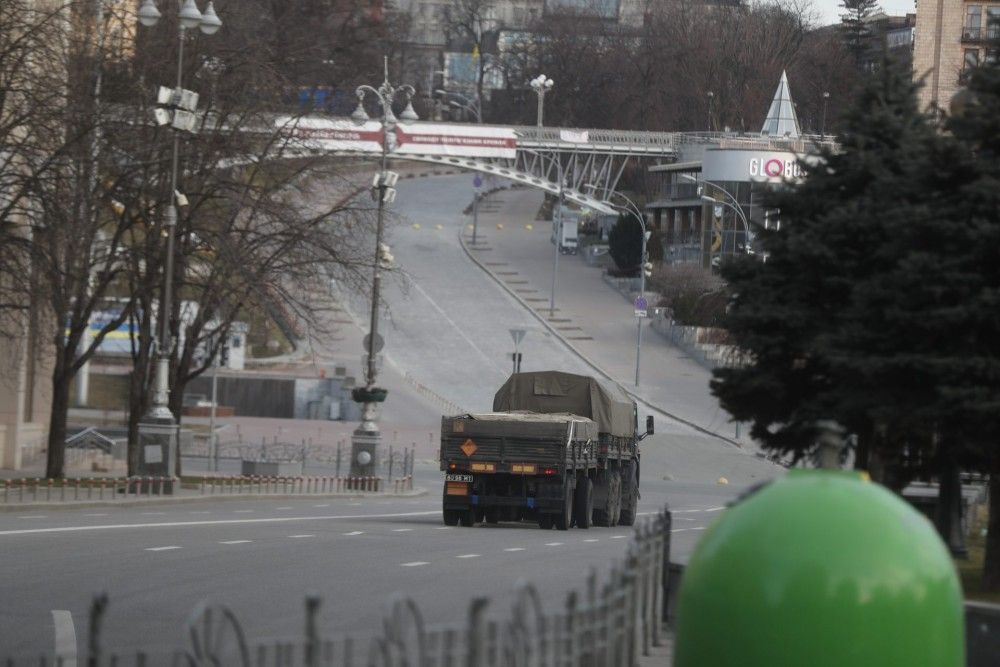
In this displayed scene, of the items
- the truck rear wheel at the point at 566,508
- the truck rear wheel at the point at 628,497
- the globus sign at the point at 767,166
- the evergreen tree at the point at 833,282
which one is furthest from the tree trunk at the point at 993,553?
the globus sign at the point at 767,166

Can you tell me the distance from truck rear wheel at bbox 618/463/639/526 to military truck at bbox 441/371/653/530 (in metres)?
0.18

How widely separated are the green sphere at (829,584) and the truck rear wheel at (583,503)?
2313 centimetres

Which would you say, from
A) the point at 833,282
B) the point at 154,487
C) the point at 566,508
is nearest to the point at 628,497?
the point at 566,508

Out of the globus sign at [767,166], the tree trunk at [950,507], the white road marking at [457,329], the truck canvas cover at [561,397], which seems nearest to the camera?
the tree trunk at [950,507]

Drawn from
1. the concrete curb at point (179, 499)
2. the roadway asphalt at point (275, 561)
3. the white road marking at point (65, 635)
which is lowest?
the concrete curb at point (179, 499)

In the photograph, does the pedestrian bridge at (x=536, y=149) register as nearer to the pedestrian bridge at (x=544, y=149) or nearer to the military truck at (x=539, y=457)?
the pedestrian bridge at (x=544, y=149)

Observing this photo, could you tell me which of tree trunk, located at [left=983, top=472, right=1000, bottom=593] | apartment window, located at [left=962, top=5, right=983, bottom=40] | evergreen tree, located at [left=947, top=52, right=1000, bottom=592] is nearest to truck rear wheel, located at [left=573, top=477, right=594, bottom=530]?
tree trunk, located at [left=983, top=472, right=1000, bottom=593]

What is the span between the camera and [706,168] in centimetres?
10812

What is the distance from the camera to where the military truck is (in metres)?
30.3

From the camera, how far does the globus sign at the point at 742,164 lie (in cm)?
10481

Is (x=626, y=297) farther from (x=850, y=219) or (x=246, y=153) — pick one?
(x=850, y=219)

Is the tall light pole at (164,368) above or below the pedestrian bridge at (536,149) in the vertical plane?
below

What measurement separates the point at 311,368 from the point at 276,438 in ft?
41.2

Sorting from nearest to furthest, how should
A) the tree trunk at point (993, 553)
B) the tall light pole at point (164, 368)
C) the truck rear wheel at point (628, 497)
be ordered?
the tree trunk at point (993, 553)
the truck rear wheel at point (628, 497)
the tall light pole at point (164, 368)
